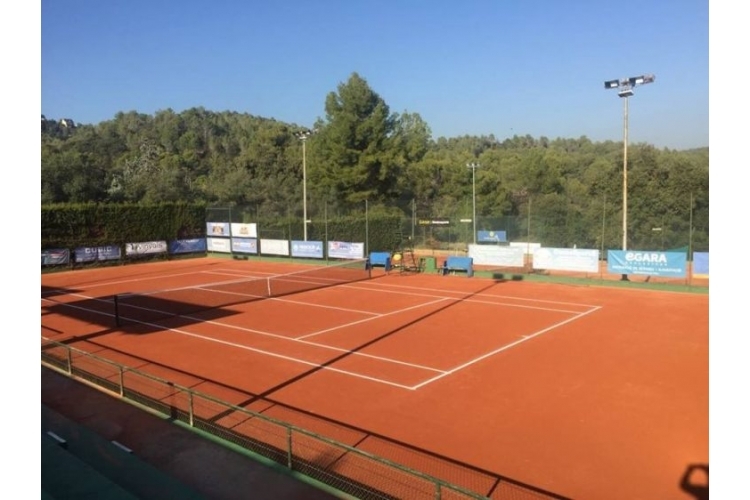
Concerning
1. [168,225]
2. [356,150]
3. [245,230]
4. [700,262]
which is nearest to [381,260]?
[245,230]

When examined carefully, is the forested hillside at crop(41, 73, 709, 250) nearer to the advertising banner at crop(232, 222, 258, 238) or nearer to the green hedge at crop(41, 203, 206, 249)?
the advertising banner at crop(232, 222, 258, 238)

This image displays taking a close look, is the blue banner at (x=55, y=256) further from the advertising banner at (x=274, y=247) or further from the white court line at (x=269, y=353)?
the white court line at (x=269, y=353)

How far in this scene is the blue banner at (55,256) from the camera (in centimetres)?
3375

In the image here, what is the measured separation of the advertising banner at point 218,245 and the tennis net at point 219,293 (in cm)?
1111

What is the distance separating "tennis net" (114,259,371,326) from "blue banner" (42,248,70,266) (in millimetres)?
12907

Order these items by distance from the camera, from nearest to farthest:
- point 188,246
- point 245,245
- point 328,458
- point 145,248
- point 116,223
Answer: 1. point 328,458
2. point 116,223
3. point 145,248
4. point 245,245
5. point 188,246

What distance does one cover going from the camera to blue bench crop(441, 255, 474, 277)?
29.3m

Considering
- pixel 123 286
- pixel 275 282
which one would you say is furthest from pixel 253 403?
pixel 123 286

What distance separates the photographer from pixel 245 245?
1587 inches

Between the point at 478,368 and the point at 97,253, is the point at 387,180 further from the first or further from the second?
the point at 478,368

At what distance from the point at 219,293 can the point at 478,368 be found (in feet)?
49.8

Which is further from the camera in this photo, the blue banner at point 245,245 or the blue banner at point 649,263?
the blue banner at point 245,245

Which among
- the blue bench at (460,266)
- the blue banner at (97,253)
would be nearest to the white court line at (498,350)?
the blue bench at (460,266)

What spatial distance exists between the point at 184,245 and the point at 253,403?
3347 centimetres
